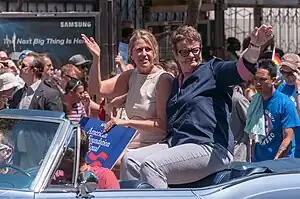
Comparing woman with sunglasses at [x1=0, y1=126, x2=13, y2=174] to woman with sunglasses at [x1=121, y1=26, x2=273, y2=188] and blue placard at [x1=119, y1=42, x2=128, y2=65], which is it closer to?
woman with sunglasses at [x1=121, y1=26, x2=273, y2=188]

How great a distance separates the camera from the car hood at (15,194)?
4320 mm

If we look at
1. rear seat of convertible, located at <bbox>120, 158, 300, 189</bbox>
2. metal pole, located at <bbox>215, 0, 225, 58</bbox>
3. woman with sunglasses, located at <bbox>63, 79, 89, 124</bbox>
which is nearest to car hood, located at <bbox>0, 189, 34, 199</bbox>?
rear seat of convertible, located at <bbox>120, 158, 300, 189</bbox>

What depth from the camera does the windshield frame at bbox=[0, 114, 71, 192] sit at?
14.5ft

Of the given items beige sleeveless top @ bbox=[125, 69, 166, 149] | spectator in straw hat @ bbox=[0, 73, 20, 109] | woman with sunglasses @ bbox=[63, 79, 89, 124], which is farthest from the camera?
spectator in straw hat @ bbox=[0, 73, 20, 109]

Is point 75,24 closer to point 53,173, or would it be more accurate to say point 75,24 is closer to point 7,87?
point 7,87

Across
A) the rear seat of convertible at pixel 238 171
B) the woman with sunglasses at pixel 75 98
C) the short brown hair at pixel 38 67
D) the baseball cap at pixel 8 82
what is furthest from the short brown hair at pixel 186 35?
the baseball cap at pixel 8 82

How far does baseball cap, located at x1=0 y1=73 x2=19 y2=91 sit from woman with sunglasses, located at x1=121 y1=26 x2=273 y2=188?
3.33m

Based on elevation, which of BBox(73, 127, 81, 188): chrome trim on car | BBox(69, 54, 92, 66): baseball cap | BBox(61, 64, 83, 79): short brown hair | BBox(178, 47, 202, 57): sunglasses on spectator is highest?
BBox(178, 47, 202, 57): sunglasses on spectator

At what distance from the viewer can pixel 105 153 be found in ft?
20.0

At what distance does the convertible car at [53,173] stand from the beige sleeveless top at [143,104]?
112cm

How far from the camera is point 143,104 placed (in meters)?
6.16

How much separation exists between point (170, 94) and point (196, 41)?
0.49 metres

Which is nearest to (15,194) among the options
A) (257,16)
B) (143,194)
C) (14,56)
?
(143,194)

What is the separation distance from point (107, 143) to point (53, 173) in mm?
1610
